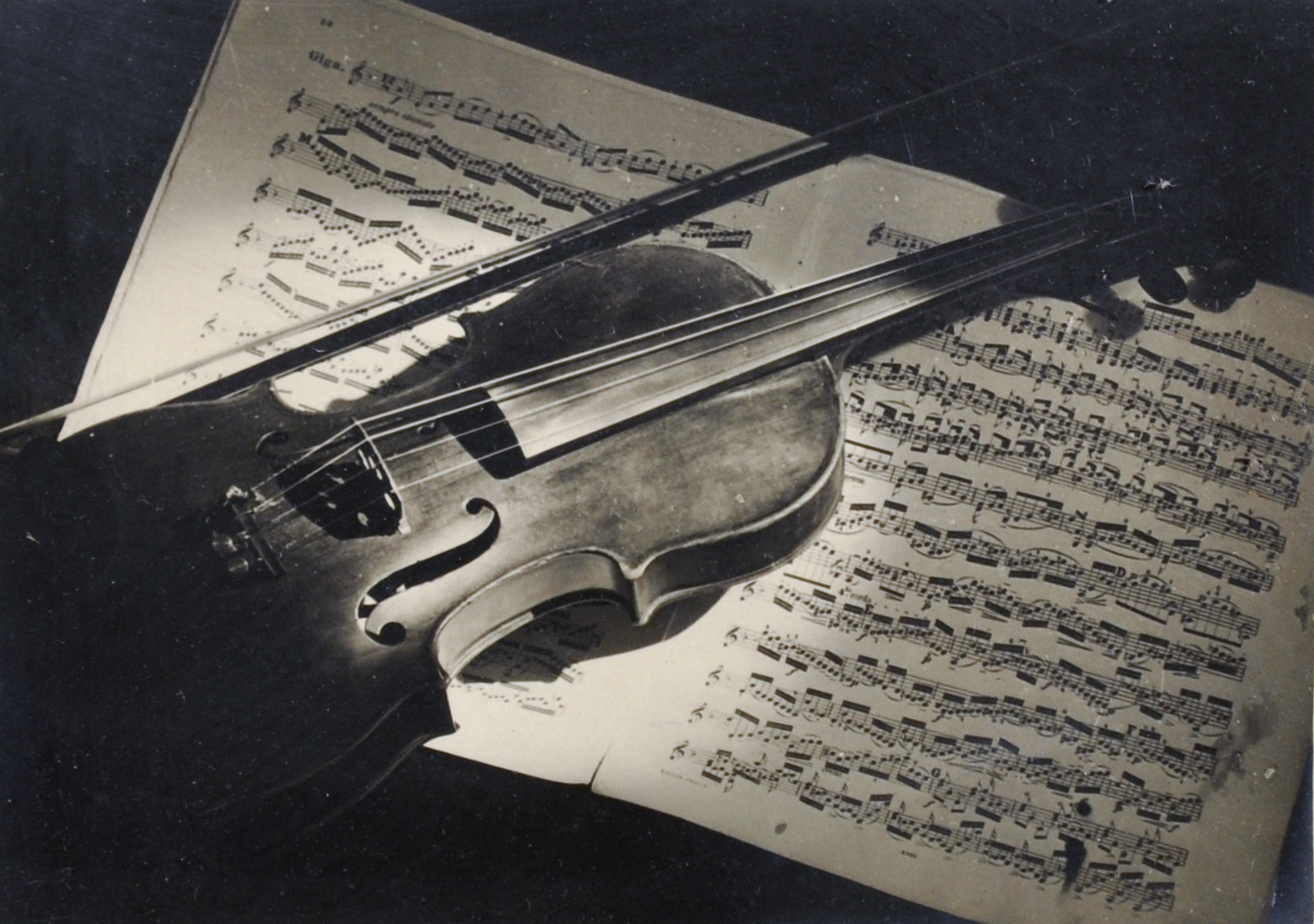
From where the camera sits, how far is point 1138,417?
1.23 m

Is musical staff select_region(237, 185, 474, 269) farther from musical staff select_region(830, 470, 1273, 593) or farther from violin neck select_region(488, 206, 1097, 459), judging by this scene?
musical staff select_region(830, 470, 1273, 593)

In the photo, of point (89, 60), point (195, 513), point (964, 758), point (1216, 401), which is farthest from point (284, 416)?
point (1216, 401)

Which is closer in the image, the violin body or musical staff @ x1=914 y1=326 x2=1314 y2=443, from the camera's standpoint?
the violin body

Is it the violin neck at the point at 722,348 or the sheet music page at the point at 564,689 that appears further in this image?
the sheet music page at the point at 564,689

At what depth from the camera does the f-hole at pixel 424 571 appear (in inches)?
36.2

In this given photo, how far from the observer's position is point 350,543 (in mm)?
938

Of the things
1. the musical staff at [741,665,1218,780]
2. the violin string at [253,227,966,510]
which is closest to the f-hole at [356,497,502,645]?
the violin string at [253,227,966,510]

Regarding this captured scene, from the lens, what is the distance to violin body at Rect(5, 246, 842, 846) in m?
0.87

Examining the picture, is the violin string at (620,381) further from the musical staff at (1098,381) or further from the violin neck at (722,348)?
the musical staff at (1098,381)

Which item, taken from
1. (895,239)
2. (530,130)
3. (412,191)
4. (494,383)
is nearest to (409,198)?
(412,191)

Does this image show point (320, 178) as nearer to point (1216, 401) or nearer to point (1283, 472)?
point (1216, 401)

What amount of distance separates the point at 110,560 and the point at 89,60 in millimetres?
729

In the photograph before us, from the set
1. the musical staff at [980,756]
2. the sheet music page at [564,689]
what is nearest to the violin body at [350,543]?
the sheet music page at [564,689]

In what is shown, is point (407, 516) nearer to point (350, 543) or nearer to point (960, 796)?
point (350, 543)
